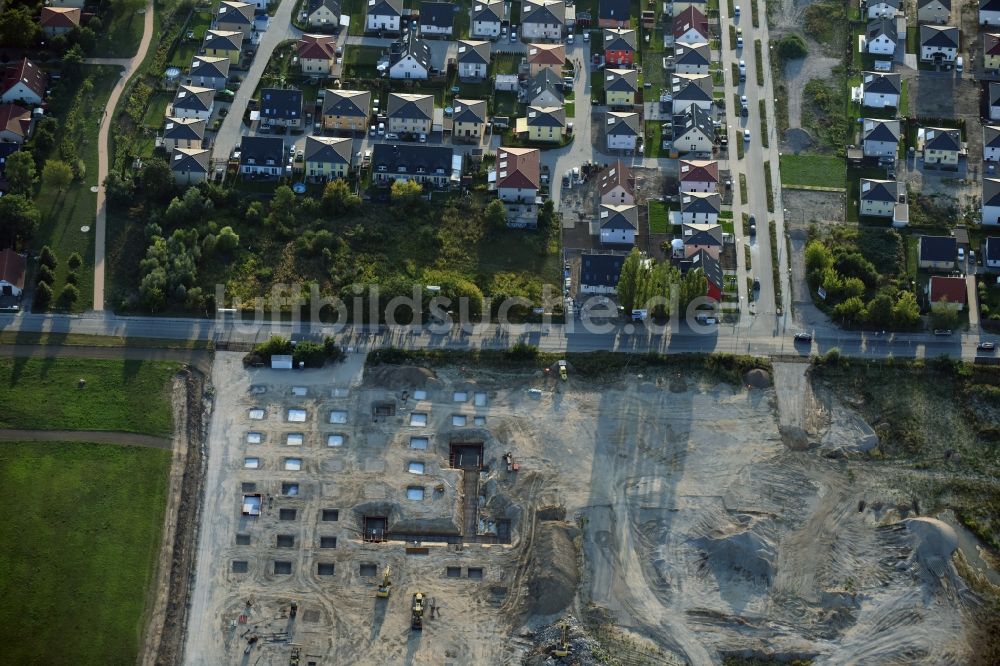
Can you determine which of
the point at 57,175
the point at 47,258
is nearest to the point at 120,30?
the point at 57,175

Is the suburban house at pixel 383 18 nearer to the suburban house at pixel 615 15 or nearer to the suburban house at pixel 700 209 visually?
the suburban house at pixel 615 15

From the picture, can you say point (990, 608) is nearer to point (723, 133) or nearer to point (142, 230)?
point (723, 133)

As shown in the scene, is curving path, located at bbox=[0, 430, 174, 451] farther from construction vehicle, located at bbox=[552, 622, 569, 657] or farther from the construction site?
construction vehicle, located at bbox=[552, 622, 569, 657]

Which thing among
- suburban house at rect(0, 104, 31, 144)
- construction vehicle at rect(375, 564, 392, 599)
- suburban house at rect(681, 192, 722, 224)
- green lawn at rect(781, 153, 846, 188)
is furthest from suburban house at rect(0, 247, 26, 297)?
green lawn at rect(781, 153, 846, 188)

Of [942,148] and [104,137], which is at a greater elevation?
[104,137]

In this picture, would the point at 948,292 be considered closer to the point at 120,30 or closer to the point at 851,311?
the point at 851,311

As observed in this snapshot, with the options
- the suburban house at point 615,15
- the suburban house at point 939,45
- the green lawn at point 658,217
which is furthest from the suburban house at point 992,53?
the green lawn at point 658,217

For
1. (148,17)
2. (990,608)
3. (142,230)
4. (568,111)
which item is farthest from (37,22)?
(990,608)
